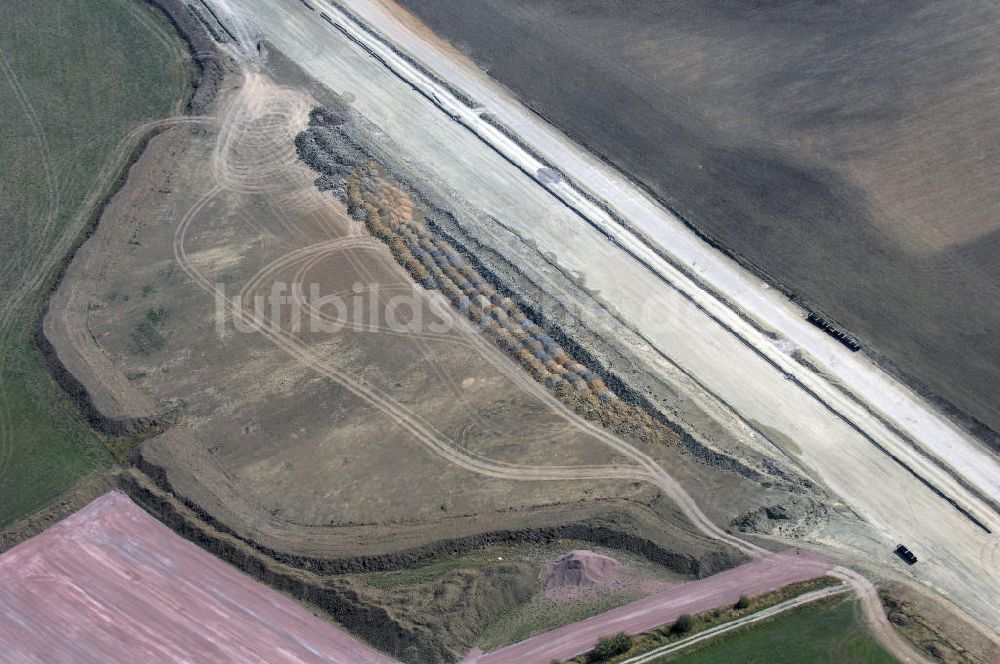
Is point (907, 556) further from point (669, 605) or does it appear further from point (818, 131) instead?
point (818, 131)

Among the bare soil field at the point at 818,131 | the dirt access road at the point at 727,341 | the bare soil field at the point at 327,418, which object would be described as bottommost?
the bare soil field at the point at 327,418

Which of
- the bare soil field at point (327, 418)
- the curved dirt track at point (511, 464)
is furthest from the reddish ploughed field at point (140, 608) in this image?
the curved dirt track at point (511, 464)

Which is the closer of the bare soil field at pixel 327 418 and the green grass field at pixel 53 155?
the bare soil field at pixel 327 418

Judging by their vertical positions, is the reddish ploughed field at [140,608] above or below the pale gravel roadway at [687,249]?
below

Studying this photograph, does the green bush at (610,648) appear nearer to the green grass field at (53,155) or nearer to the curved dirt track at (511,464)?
the curved dirt track at (511,464)

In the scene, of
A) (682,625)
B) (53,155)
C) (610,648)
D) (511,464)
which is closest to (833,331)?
(511,464)

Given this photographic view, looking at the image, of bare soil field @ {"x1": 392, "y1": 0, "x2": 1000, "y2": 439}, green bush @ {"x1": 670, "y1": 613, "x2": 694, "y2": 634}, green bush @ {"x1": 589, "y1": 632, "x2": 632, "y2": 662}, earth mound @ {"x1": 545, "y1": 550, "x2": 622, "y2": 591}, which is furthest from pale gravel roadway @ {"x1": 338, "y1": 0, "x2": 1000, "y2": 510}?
green bush @ {"x1": 589, "y1": 632, "x2": 632, "y2": 662}

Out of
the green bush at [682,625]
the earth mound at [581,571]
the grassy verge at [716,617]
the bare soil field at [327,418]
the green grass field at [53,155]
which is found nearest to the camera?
the grassy verge at [716,617]

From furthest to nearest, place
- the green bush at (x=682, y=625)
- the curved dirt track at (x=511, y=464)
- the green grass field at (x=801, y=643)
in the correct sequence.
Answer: the curved dirt track at (x=511, y=464)
the green bush at (x=682, y=625)
the green grass field at (x=801, y=643)
